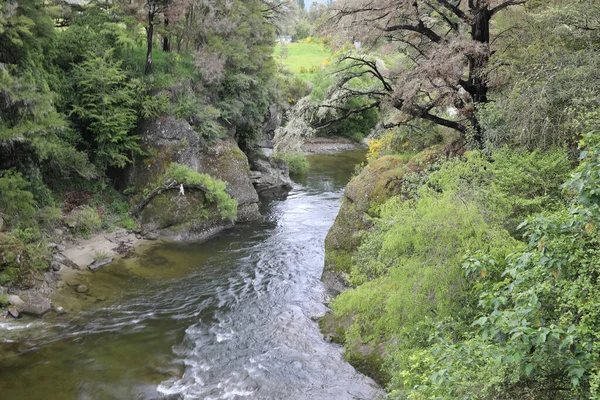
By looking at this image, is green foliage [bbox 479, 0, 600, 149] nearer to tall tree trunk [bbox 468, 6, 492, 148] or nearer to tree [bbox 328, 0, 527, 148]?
tall tree trunk [bbox 468, 6, 492, 148]

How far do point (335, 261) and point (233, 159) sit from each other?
10.5 meters

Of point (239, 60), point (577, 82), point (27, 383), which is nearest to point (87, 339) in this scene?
point (27, 383)

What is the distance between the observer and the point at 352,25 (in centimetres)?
1239

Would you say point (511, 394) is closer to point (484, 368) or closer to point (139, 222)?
point (484, 368)

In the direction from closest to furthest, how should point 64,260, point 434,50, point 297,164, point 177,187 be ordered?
1. point 434,50
2. point 64,260
3. point 177,187
4. point 297,164

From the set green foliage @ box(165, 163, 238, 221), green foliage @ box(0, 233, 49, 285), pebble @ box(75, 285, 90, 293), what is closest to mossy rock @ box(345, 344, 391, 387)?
pebble @ box(75, 285, 90, 293)

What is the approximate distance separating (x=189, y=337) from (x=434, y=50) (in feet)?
33.2

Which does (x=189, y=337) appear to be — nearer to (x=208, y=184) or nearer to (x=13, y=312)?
(x=13, y=312)

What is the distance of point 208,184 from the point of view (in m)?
19.7

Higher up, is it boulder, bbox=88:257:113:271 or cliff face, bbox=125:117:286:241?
cliff face, bbox=125:117:286:241

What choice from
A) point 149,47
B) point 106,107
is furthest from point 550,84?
point 149,47

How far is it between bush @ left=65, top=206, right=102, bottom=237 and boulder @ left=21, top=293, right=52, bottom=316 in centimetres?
528

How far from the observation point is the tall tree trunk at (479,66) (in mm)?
11239

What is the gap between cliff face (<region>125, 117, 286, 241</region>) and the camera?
19000 mm
